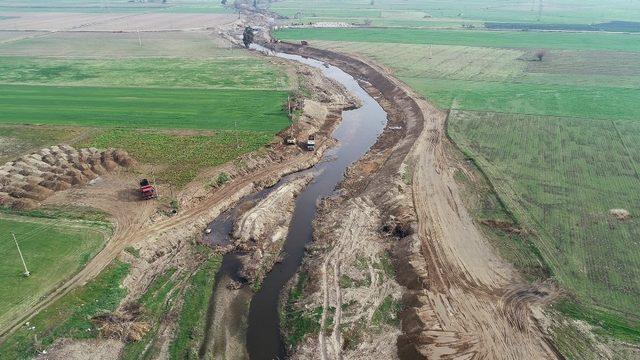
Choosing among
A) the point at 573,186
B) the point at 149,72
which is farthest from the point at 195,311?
the point at 149,72

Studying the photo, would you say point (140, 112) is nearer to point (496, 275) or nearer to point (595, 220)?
point (496, 275)

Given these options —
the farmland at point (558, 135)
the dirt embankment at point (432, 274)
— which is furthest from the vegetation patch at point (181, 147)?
the farmland at point (558, 135)

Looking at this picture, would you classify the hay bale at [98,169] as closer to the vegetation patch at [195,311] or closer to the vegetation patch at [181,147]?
the vegetation patch at [181,147]

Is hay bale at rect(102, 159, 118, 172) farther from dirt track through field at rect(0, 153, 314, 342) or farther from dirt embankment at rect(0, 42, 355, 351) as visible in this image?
dirt track through field at rect(0, 153, 314, 342)

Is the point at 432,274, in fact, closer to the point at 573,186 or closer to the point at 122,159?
the point at 573,186

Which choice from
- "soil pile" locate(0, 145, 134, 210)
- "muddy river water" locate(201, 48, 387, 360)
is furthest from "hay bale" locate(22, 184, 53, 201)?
"muddy river water" locate(201, 48, 387, 360)
